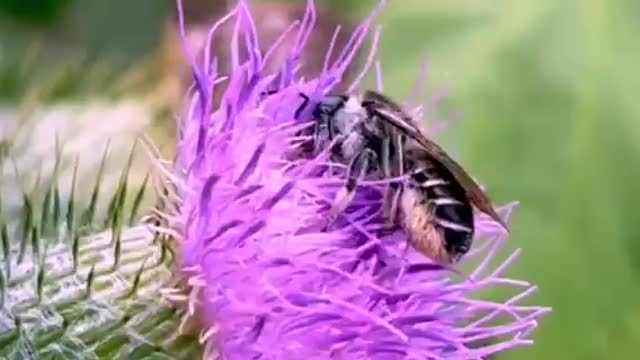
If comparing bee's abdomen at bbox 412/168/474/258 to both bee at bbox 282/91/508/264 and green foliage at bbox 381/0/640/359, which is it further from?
green foliage at bbox 381/0/640/359

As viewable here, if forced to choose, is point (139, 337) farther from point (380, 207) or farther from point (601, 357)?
point (601, 357)

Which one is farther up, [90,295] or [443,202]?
[443,202]

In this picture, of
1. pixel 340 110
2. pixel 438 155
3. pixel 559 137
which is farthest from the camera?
pixel 559 137

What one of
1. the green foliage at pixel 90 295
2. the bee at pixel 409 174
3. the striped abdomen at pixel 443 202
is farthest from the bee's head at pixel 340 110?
the green foliage at pixel 90 295

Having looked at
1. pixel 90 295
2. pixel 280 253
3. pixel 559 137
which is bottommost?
pixel 90 295

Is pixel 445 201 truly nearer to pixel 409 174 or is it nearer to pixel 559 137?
pixel 409 174

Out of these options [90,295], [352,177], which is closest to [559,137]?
[352,177]
